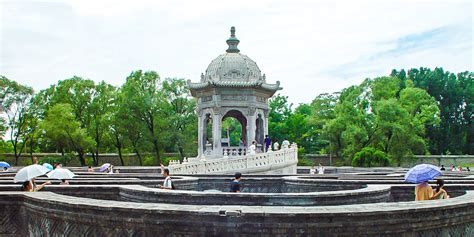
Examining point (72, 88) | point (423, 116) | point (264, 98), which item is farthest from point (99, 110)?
point (423, 116)

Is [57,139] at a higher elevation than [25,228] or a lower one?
higher

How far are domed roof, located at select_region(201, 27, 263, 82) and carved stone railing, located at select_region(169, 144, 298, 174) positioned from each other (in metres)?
5.55

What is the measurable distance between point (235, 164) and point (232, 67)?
305 inches

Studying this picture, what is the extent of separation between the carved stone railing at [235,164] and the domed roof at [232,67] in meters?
5.55

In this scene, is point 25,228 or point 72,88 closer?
point 25,228

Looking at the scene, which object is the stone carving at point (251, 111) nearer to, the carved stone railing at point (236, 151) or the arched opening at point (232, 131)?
the carved stone railing at point (236, 151)

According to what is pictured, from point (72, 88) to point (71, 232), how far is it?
43706 millimetres

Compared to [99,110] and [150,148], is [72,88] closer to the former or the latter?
[99,110]

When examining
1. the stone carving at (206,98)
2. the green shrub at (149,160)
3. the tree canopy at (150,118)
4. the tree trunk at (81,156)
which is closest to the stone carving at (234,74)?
the stone carving at (206,98)

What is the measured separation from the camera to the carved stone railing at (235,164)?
24094 mm

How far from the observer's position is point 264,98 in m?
31.9

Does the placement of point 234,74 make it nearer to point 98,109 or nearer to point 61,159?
point 98,109

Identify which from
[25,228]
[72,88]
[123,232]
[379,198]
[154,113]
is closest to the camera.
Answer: [123,232]

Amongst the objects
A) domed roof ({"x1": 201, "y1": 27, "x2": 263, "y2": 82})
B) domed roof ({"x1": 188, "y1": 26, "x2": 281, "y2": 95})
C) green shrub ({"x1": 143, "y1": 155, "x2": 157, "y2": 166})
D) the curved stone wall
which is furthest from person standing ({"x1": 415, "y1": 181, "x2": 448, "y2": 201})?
green shrub ({"x1": 143, "y1": 155, "x2": 157, "y2": 166})
